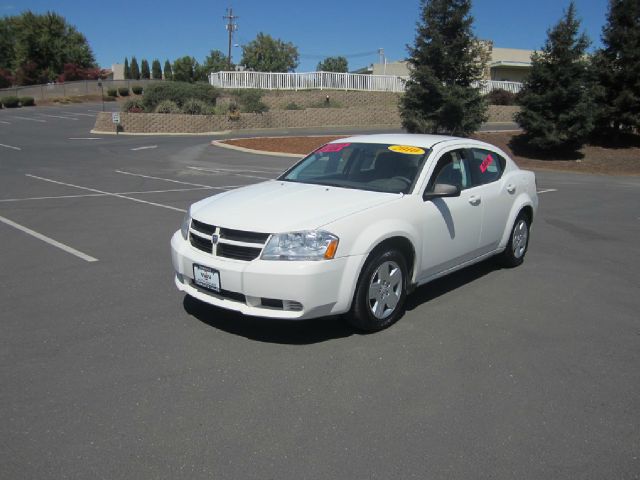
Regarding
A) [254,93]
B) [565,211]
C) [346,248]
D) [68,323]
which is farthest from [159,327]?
[254,93]

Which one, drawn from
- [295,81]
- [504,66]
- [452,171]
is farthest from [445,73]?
[504,66]

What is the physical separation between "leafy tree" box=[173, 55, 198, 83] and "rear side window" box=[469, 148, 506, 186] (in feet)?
272

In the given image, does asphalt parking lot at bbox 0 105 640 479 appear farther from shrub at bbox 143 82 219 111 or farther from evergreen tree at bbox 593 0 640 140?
shrub at bbox 143 82 219 111

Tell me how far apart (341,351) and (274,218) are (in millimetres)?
1148

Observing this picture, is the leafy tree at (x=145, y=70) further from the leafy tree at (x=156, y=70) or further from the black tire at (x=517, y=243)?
the black tire at (x=517, y=243)

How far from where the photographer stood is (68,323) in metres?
5.03

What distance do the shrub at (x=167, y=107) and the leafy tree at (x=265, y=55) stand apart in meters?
45.3

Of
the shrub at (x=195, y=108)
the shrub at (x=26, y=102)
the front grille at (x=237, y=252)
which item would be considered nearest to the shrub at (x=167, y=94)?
the shrub at (x=195, y=108)

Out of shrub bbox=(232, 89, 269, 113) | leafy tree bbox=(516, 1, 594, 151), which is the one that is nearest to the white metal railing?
shrub bbox=(232, 89, 269, 113)

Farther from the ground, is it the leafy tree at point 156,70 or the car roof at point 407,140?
the leafy tree at point 156,70

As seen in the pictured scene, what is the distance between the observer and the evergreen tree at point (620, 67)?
2252 cm

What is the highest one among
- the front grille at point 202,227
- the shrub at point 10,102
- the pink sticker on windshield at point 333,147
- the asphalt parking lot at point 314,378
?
the shrub at point 10,102

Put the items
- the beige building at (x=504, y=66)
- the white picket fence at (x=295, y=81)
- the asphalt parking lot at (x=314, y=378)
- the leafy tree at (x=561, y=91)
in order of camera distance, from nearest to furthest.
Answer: the asphalt parking lot at (x=314, y=378) < the leafy tree at (x=561, y=91) < the white picket fence at (x=295, y=81) < the beige building at (x=504, y=66)

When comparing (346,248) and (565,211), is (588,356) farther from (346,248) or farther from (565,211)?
(565,211)
